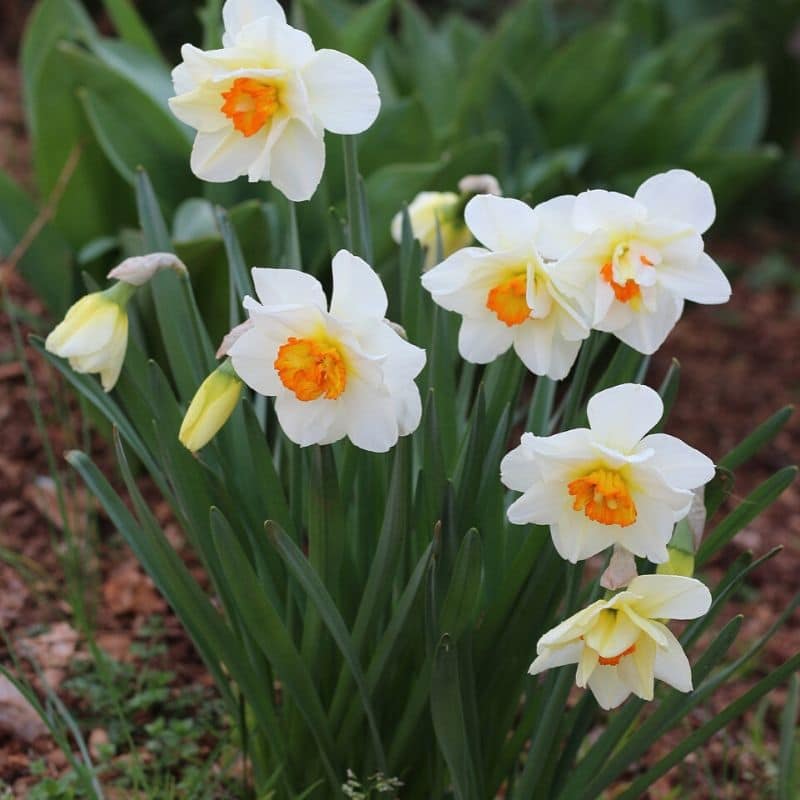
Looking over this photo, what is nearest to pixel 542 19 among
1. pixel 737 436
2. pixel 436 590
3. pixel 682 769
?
pixel 737 436

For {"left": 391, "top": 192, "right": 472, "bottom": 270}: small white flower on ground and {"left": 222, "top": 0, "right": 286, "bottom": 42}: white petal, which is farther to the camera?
{"left": 391, "top": 192, "right": 472, "bottom": 270}: small white flower on ground

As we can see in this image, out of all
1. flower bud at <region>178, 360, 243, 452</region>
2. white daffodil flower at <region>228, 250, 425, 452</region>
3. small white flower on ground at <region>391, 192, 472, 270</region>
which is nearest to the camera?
white daffodil flower at <region>228, 250, 425, 452</region>

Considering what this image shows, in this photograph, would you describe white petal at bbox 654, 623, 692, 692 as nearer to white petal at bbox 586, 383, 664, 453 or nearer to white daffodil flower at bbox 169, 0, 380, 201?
white petal at bbox 586, 383, 664, 453

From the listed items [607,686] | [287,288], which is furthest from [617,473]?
[287,288]

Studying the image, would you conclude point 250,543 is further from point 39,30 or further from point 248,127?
point 39,30

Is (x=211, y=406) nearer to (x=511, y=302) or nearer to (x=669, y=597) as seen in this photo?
(x=511, y=302)

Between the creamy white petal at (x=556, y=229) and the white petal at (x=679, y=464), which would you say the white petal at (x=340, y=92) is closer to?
the creamy white petal at (x=556, y=229)

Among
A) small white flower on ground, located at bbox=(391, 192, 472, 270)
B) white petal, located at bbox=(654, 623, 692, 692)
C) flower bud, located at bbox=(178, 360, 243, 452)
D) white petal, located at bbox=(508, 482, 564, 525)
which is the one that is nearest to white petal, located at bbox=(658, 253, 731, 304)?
white petal, located at bbox=(508, 482, 564, 525)
